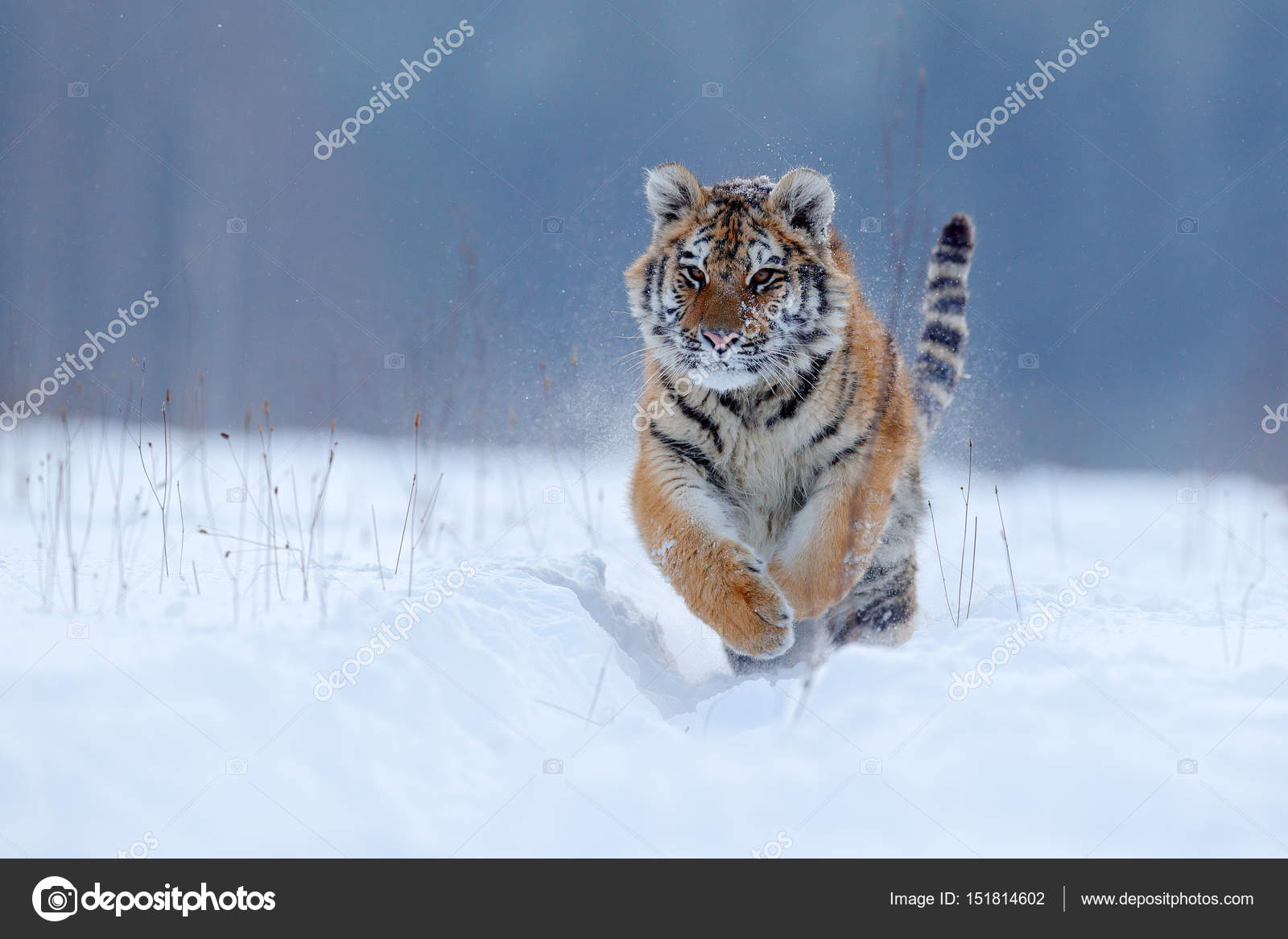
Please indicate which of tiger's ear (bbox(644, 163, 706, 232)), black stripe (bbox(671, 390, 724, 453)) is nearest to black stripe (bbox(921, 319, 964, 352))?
tiger's ear (bbox(644, 163, 706, 232))

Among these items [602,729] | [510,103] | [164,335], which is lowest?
[602,729]

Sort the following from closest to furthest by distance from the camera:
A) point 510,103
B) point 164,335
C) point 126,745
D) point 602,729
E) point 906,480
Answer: point 126,745 → point 602,729 → point 906,480 → point 164,335 → point 510,103

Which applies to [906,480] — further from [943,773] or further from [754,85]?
[754,85]

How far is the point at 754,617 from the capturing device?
145 inches

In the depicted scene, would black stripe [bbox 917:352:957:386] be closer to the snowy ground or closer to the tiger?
the tiger

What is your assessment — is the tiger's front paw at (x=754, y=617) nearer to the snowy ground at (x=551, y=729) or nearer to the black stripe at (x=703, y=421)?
the snowy ground at (x=551, y=729)

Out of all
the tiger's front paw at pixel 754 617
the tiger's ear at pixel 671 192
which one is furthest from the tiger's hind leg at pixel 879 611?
the tiger's ear at pixel 671 192

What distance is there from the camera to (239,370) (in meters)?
16.6

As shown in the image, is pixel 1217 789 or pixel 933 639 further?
pixel 933 639

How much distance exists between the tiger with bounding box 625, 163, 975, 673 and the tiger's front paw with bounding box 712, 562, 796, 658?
0.05ft

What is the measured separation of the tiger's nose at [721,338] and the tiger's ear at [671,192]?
34.3 inches
